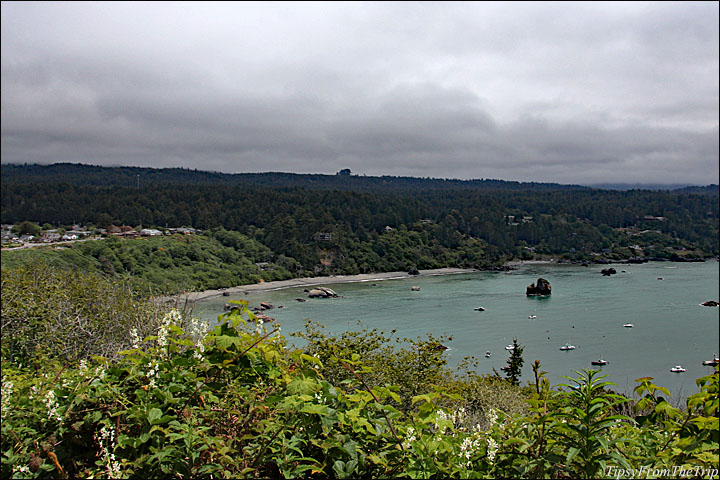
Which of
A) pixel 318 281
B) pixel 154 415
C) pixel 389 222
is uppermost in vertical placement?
pixel 389 222

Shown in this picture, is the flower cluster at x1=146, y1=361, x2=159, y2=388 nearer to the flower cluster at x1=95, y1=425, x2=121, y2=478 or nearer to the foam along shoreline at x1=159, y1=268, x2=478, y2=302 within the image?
the flower cluster at x1=95, y1=425, x2=121, y2=478

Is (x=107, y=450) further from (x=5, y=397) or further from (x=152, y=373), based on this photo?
(x=5, y=397)

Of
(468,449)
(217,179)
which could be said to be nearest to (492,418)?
(468,449)

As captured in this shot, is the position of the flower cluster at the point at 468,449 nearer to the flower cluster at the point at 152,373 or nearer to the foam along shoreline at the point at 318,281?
the flower cluster at the point at 152,373

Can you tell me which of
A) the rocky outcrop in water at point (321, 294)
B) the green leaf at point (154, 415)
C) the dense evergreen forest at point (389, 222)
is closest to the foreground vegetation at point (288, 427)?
the green leaf at point (154, 415)

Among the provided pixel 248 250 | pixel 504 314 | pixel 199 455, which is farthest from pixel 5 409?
pixel 248 250

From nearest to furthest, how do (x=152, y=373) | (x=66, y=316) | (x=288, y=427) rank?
(x=288, y=427), (x=152, y=373), (x=66, y=316)
